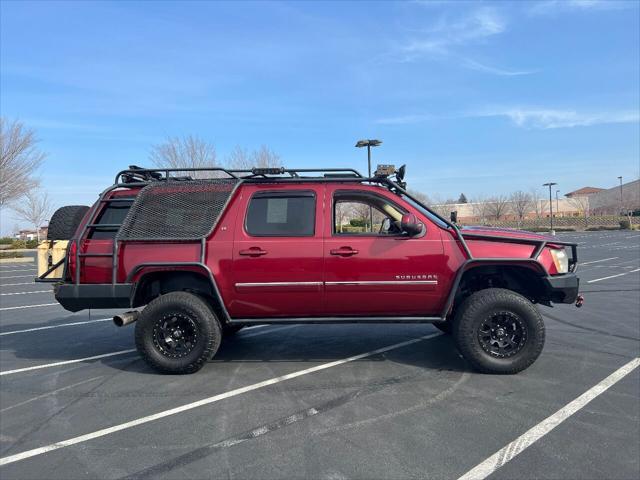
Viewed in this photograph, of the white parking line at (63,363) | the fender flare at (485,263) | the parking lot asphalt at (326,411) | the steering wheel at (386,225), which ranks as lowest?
the white parking line at (63,363)

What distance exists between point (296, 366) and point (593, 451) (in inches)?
113

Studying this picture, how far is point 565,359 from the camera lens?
4863mm

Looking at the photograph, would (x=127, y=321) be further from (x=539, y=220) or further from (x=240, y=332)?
(x=539, y=220)

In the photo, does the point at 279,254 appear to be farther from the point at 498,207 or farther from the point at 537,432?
the point at 498,207

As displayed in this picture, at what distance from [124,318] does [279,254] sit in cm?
Result: 179

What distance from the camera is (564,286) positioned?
452cm

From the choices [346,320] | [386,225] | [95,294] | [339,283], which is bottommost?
[346,320]

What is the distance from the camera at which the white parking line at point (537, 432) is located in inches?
109

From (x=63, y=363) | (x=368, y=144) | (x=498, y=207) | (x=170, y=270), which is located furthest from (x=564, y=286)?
(x=498, y=207)

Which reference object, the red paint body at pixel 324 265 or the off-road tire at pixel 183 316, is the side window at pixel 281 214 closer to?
the red paint body at pixel 324 265

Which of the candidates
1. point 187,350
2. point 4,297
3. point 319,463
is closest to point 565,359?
point 319,463

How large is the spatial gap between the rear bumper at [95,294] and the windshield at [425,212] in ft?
10.4

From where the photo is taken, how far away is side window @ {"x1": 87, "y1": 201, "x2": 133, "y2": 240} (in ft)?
15.8

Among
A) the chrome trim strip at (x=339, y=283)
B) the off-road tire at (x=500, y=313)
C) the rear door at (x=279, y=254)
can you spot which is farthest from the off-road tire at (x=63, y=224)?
the off-road tire at (x=500, y=313)
